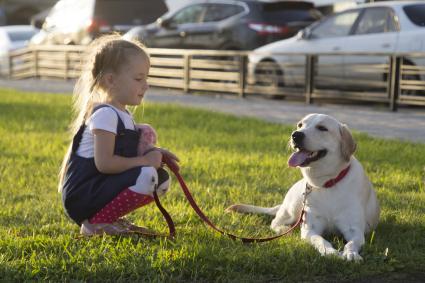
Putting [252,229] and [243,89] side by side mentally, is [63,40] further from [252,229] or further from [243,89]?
[252,229]

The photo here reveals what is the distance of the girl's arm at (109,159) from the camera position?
14.5 feet

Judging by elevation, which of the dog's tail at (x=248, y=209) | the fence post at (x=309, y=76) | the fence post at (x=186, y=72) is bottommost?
the fence post at (x=186, y=72)

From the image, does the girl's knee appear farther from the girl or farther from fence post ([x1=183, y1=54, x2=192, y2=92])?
fence post ([x1=183, y1=54, x2=192, y2=92])

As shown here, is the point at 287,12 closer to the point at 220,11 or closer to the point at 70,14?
the point at 220,11

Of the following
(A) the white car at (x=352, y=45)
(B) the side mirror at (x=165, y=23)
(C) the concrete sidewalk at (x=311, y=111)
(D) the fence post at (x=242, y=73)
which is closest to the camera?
(C) the concrete sidewalk at (x=311, y=111)

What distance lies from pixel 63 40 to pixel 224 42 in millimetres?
6937

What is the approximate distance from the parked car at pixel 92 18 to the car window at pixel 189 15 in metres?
2.38

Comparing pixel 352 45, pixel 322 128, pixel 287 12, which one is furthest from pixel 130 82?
pixel 287 12

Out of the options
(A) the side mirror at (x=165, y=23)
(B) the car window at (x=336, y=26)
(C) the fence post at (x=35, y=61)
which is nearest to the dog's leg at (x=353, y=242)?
(B) the car window at (x=336, y=26)

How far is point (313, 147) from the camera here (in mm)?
4621

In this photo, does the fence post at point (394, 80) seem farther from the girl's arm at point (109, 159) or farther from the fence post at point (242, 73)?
the girl's arm at point (109, 159)

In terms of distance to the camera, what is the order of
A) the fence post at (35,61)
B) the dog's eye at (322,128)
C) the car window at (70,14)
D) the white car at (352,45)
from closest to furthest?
the dog's eye at (322,128), the white car at (352,45), the car window at (70,14), the fence post at (35,61)

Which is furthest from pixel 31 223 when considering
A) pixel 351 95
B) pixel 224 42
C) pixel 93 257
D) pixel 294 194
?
pixel 224 42

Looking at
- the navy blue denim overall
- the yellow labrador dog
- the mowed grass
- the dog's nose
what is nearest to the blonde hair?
the navy blue denim overall
